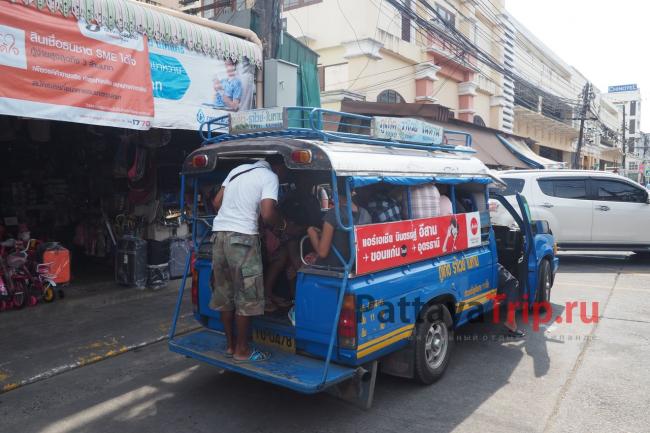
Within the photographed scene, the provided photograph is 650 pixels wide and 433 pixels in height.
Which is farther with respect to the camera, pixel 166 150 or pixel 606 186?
pixel 606 186

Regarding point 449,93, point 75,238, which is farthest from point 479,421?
point 449,93

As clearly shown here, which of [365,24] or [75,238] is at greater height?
[365,24]

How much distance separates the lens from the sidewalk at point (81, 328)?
4.97 metres

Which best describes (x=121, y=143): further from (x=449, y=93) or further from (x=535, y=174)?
(x=449, y=93)

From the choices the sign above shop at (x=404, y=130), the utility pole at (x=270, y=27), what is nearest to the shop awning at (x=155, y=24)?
the utility pole at (x=270, y=27)

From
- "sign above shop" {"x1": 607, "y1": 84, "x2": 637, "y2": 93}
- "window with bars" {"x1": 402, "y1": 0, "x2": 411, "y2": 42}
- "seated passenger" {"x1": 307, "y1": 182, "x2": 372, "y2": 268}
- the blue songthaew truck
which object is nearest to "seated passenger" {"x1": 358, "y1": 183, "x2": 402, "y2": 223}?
the blue songthaew truck

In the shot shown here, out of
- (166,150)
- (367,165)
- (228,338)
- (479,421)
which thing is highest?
(166,150)

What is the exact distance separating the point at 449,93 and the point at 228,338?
18.4 m

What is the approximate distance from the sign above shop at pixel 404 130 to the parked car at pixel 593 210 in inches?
215

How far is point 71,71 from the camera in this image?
5586mm

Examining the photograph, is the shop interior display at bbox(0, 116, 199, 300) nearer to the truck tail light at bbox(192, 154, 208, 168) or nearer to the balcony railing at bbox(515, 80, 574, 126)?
the truck tail light at bbox(192, 154, 208, 168)

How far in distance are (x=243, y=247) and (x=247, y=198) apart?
1.26ft

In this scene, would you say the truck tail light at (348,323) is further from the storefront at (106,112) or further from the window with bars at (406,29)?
the window with bars at (406,29)

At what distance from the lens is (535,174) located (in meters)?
10.7
